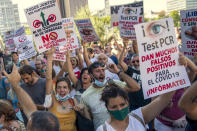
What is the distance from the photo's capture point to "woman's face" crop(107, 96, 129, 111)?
2.63m

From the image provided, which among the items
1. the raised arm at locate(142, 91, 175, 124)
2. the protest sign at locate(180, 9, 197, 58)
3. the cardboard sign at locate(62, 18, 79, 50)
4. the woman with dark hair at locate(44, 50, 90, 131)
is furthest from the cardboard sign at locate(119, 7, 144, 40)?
the raised arm at locate(142, 91, 175, 124)

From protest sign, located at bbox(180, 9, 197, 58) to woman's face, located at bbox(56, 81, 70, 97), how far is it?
2.29m

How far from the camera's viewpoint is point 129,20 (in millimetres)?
6887

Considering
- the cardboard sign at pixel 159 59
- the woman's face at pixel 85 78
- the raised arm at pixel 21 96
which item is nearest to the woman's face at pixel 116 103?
the cardboard sign at pixel 159 59

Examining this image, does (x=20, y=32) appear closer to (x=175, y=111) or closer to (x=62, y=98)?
(x=62, y=98)

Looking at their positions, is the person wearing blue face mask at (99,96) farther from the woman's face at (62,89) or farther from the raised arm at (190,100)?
the raised arm at (190,100)

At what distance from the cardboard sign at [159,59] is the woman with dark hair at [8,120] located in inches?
57.4

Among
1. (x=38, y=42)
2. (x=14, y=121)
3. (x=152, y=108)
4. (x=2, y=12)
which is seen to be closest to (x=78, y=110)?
(x=14, y=121)

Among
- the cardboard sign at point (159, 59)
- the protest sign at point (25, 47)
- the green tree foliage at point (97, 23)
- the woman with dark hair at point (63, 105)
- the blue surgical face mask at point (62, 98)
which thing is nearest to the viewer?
the cardboard sign at point (159, 59)

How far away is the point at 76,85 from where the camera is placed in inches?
183

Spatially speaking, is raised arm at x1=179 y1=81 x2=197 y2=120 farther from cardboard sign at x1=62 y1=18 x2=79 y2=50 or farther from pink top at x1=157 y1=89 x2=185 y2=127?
cardboard sign at x1=62 y1=18 x2=79 y2=50

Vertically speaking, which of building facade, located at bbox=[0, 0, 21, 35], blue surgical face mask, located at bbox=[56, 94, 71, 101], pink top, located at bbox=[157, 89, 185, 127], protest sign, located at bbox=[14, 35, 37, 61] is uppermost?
building facade, located at bbox=[0, 0, 21, 35]

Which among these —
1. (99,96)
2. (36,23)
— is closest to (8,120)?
(99,96)

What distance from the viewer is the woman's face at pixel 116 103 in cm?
263
